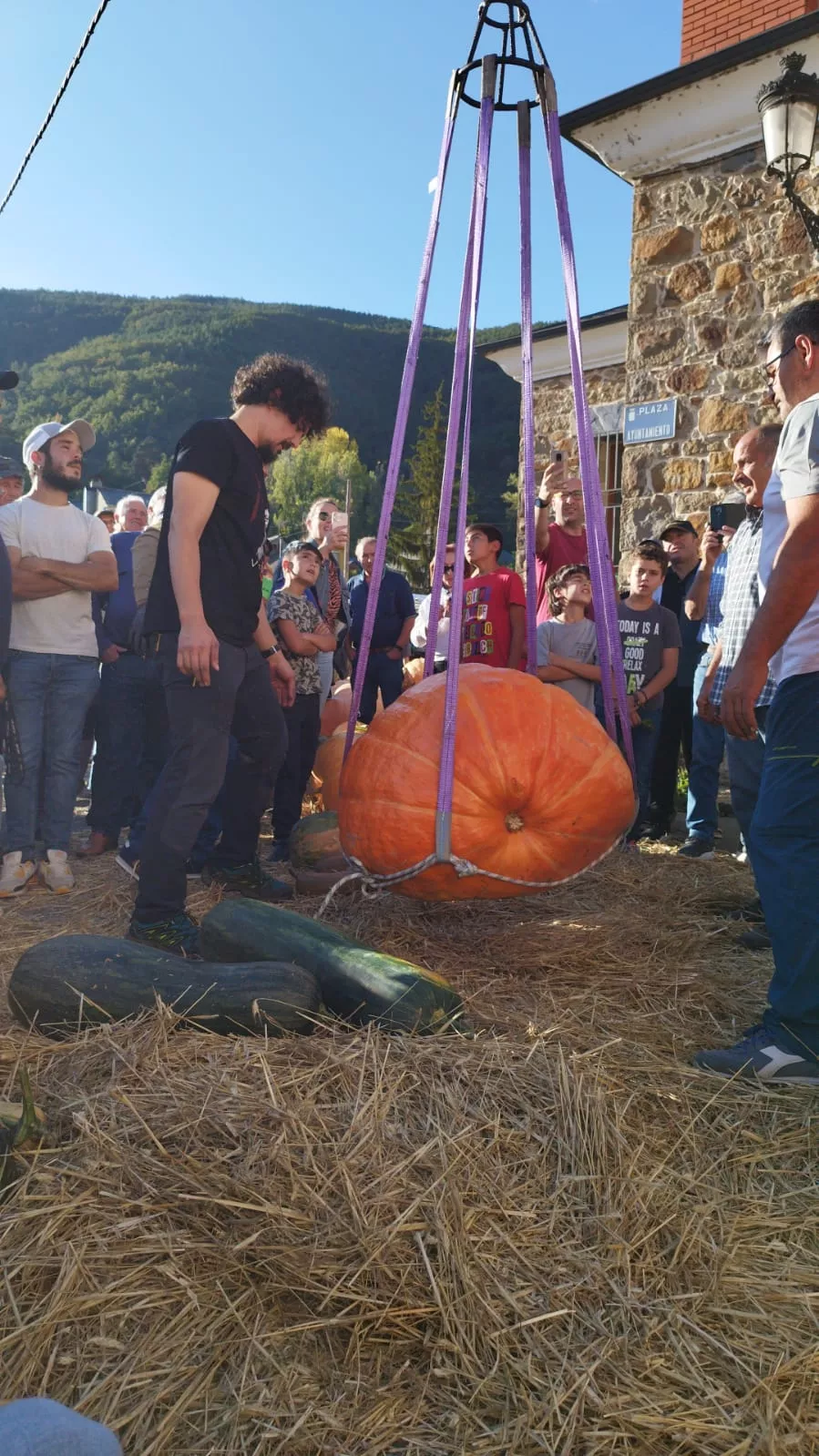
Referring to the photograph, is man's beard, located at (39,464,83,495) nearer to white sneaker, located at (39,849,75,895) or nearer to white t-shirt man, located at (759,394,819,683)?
white sneaker, located at (39,849,75,895)

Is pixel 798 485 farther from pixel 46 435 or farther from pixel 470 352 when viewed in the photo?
pixel 46 435

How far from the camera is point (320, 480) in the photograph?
99.5 m

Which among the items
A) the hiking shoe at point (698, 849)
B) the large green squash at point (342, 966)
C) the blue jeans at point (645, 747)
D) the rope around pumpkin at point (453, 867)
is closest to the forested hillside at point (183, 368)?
the blue jeans at point (645, 747)

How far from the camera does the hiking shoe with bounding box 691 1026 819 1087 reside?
229 cm

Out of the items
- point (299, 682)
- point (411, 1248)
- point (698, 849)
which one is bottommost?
point (698, 849)

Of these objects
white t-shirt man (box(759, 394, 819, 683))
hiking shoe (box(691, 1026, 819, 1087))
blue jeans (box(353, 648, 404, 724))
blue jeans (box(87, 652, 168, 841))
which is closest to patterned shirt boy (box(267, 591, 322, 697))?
blue jeans (box(87, 652, 168, 841))

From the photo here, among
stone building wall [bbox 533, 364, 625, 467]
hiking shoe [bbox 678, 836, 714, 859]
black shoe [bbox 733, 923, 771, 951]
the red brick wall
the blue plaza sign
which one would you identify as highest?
the red brick wall

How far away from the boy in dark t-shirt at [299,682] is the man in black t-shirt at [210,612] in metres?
1.68

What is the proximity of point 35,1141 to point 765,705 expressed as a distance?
2414 mm

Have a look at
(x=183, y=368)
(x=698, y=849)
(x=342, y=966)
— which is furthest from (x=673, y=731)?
(x=183, y=368)

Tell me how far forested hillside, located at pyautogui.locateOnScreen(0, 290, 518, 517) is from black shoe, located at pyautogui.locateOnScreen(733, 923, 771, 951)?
77.4m

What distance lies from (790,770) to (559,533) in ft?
13.2

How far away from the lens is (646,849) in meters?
5.43

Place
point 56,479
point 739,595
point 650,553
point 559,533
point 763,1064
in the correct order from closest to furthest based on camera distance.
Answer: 1. point 763,1064
2. point 739,595
3. point 56,479
4. point 650,553
5. point 559,533
